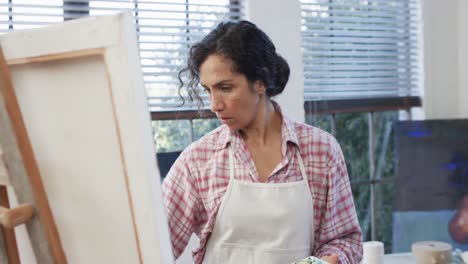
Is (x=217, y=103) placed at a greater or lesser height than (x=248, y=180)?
greater

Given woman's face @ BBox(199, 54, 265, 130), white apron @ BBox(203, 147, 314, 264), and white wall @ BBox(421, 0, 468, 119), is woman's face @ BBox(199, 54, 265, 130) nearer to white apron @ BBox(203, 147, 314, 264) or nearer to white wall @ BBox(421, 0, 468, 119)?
white apron @ BBox(203, 147, 314, 264)

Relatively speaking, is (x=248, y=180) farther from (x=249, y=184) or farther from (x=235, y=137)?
(x=235, y=137)

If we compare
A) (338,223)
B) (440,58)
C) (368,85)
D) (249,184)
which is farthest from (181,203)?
(440,58)

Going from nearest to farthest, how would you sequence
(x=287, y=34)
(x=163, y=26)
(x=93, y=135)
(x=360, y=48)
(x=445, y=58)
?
(x=93, y=135)
(x=163, y=26)
(x=287, y=34)
(x=360, y=48)
(x=445, y=58)

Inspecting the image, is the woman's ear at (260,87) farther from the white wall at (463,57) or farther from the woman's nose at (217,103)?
the white wall at (463,57)

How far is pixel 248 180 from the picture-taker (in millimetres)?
1369

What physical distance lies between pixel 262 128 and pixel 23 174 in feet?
2.43

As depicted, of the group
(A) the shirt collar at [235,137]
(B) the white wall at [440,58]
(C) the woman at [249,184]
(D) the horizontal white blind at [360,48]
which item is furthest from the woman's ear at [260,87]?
(B) the white wall at [440,58]

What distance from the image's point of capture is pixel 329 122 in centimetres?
238

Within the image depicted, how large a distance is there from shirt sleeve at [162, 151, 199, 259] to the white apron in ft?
0.23

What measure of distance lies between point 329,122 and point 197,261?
45.3 inches

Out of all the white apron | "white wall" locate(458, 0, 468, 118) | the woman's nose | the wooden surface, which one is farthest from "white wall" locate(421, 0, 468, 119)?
the wooden surface

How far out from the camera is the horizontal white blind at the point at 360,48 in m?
2.30

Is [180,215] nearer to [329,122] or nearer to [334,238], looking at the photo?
[334,238]
